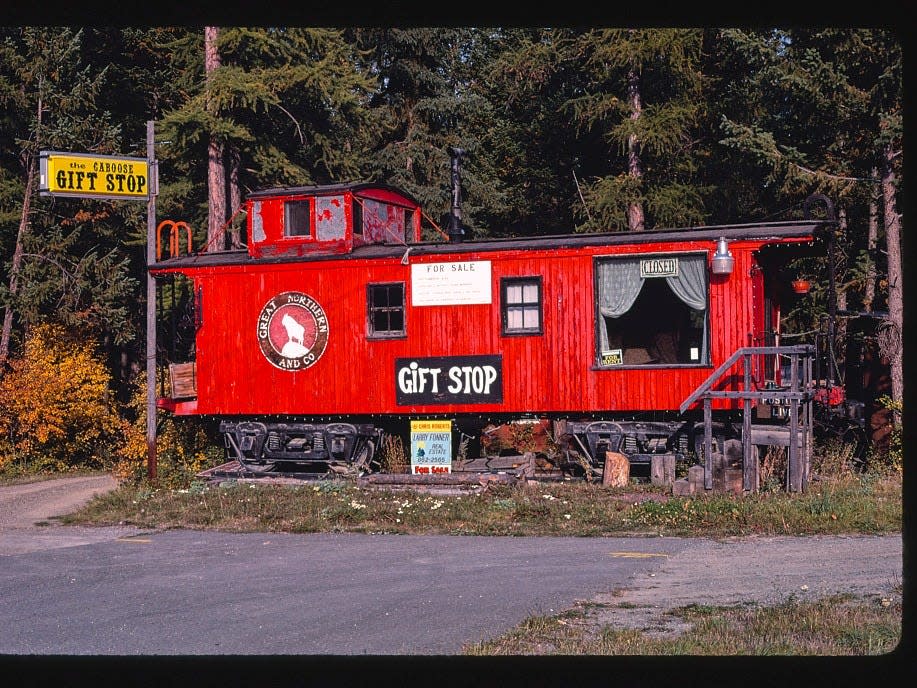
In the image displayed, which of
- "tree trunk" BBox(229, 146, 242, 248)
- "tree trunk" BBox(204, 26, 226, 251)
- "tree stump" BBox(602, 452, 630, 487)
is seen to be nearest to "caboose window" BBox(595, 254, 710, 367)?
"tree stump" BBox(602, 452, 630, 487)

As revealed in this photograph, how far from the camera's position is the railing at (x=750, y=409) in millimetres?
15008

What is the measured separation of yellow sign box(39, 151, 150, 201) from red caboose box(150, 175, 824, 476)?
2.39 metres

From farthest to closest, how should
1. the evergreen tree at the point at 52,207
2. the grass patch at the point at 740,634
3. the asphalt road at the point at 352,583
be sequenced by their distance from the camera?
the evergreen tree at the point at 52,207
the asphalt road at the point at 352,583
the grass patch at the point at 740,634

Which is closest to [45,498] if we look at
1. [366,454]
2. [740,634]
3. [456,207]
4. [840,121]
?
[366,454]

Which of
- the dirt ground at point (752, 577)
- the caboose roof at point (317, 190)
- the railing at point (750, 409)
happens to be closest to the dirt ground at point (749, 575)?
the dirt ground at point (752, 577)

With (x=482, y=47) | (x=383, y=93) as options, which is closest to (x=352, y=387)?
(x=383, y=93)

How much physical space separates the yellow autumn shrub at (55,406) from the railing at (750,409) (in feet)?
44.5

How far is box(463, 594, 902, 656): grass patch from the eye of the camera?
6684 mm

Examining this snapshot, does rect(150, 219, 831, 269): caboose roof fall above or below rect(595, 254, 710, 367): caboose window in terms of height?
above

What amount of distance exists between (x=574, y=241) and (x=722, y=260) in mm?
2371

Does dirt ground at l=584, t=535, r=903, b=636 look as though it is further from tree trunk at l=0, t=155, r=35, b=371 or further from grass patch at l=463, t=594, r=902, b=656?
tree trunk at l=0, t=155, r=35, b=371

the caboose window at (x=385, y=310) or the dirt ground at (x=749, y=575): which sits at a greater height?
the caboose window at (x=385, y=310)

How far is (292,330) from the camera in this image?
1908 cm

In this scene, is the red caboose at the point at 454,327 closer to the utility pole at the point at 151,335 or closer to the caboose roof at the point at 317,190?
the caboose roof at the point at 317,190
